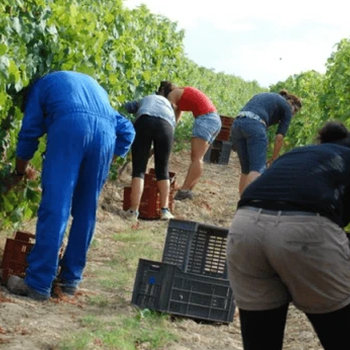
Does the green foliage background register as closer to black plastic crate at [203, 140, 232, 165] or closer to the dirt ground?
the dirt ground

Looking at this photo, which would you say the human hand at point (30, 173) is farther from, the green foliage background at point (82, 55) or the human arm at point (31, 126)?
the human arm at point (31, 126)

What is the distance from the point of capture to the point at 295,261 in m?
3.66

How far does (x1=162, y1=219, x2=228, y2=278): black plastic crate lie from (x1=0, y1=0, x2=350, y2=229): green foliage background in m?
1.38

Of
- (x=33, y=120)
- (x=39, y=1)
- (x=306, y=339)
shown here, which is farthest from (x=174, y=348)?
(x=39, y=1)

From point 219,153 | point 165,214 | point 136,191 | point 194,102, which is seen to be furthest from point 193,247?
point 219,153

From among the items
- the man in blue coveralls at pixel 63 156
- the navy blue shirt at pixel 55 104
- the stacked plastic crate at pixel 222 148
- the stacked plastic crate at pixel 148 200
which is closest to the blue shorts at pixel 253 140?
the stacked plastic crate at pixel 148 200

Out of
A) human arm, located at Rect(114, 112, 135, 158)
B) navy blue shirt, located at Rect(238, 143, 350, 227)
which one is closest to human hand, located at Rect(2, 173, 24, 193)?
human arm, located at Rect(114, 112, 135, 158)

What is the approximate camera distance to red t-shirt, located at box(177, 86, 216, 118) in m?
11.7

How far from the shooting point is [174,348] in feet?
18.4

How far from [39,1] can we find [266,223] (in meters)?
4.23

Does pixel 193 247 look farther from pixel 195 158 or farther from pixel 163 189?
pixel 195 158

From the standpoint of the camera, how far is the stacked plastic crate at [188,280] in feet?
21.0

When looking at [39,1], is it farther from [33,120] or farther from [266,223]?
[266,223]

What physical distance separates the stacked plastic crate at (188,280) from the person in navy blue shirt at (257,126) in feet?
12.2
